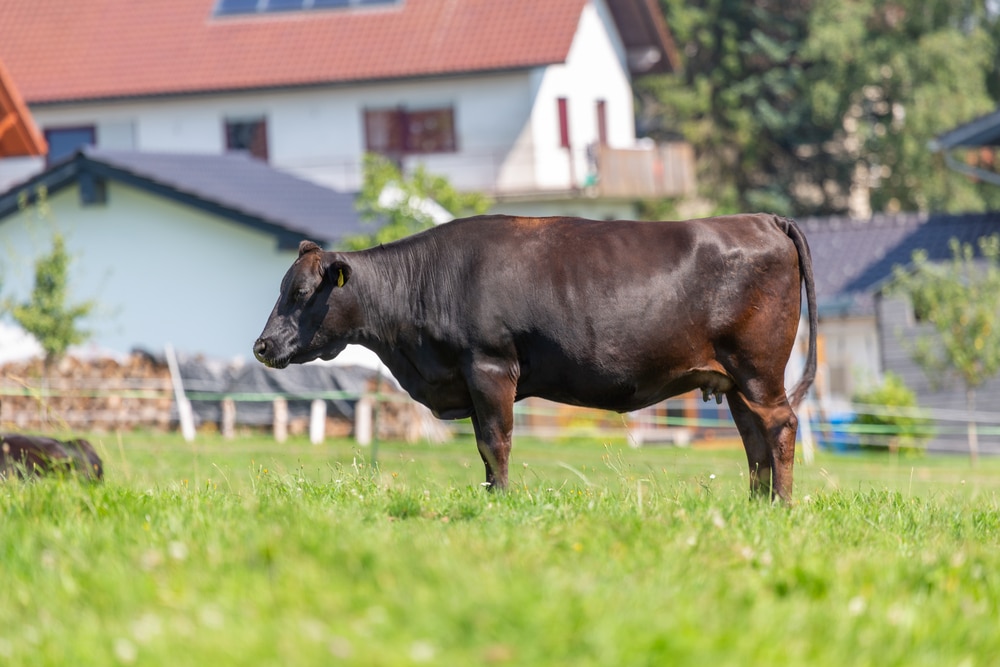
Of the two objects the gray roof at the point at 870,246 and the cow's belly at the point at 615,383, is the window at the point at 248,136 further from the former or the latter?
the cow's belly at the point at 615,383

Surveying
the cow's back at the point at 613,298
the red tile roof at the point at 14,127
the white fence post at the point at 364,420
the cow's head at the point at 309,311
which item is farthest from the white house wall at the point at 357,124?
the cow's back at the point at 613,298

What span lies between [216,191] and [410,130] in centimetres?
1322

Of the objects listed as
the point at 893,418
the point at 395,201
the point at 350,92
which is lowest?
the point at 893,418

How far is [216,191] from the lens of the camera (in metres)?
30.4

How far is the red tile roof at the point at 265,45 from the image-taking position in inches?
1630

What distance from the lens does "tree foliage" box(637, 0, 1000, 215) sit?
4994 centimetres

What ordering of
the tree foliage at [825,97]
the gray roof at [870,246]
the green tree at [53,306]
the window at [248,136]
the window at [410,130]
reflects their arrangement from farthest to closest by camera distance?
the tree foliage at [825,97] → the window at [248,136] → the window at [410,130] → the gray roof at [870,246] → the green tree at [53,306]

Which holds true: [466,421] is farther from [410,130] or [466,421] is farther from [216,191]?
[410,130]

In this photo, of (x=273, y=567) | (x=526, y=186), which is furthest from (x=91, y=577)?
(x=526, y=186)

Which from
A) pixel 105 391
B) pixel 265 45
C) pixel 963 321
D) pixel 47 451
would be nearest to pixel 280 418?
pixel 105 391

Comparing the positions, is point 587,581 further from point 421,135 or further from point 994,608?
point 421,135

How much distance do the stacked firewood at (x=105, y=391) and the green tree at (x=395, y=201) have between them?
13.4 ft

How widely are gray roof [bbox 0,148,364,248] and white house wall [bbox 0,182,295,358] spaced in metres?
0.50

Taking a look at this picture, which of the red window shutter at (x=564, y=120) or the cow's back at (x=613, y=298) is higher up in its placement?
the red window shutter at (x=564, y=120)
